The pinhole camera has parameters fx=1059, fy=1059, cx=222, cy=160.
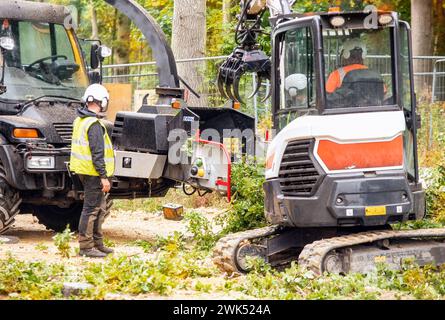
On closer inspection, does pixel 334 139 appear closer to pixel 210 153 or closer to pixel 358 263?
pixel 358 263

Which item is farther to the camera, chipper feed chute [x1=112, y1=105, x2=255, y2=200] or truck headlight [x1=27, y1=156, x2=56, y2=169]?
truck headlight [x1=27, y1=156, x2=56, y2=169]

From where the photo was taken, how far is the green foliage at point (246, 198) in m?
13.1

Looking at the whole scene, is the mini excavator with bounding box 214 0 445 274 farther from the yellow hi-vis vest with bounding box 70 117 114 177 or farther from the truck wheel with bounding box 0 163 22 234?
the truck wheel with bounding box 0 163 22 234

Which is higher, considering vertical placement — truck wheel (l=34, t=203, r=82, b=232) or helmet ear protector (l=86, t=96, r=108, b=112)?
helmet ear protector (l=86, t=96, r=108, b=112)

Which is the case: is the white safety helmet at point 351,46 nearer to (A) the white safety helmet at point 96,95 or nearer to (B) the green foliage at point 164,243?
(A) the white safety helmet at point 96,95

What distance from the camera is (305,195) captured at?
35.9 feet

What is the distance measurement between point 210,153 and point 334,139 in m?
3.31

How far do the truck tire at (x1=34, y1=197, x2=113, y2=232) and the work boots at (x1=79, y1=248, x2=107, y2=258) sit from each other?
3141mm

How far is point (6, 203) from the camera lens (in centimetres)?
1405

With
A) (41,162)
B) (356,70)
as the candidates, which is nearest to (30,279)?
(356,70)

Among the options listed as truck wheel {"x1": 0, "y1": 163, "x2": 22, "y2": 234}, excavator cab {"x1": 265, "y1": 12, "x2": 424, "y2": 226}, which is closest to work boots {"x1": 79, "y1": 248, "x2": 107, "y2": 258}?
truck wheel {"x1": 0, "y1": 163, "x2": 22, "y2": 234}

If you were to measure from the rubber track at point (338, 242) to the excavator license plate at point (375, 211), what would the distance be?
0.26 m

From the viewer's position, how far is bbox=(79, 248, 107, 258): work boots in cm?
1259

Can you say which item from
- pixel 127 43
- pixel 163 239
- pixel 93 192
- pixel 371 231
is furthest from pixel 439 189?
pixel 127 43
